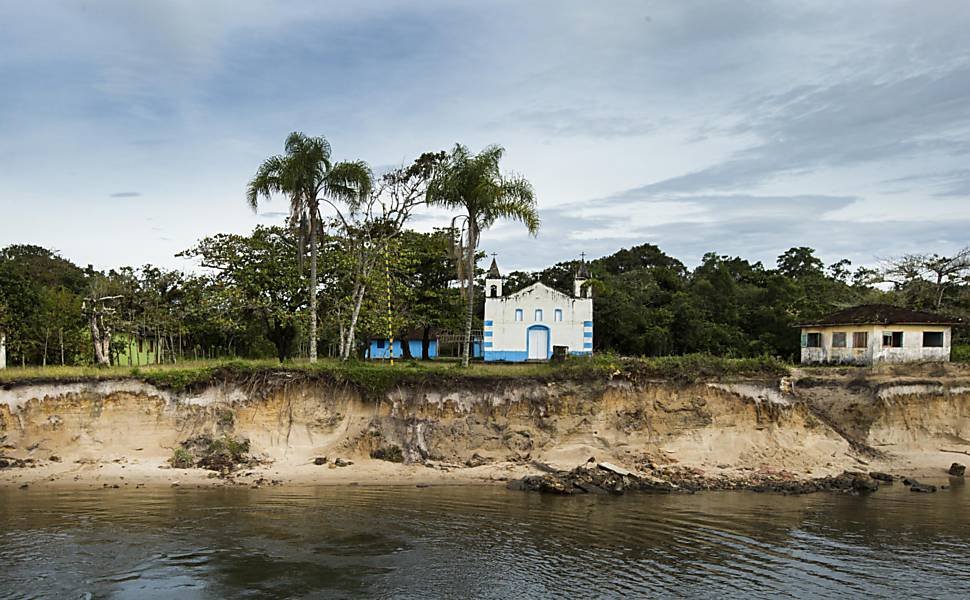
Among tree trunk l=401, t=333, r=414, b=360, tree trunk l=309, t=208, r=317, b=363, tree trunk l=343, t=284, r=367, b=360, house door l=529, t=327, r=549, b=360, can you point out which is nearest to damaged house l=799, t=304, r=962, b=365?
house door l=529, t=327, r=549, b=360

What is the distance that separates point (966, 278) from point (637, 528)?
34733 millimetres

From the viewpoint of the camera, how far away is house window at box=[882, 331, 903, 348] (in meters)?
35.1

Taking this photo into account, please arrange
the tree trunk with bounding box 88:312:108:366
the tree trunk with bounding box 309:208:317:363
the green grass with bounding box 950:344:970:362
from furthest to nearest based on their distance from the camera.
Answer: the green grass with bounding box 950:344:970:362 → the tree trunk with bounding box 309:208:317:363 → the tree trunk with bounding box 88:312:108:366

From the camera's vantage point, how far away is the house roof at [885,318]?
114 feet

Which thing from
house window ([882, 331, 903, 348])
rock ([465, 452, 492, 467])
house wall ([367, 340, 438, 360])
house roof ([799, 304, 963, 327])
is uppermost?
house roof ([799, 304, 963, 327])

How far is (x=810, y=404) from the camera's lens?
31.0 metres

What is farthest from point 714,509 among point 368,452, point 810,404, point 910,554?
point 368,452

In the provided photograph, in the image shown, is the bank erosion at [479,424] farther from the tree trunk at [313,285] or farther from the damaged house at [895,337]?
the damaged house at [895,337]

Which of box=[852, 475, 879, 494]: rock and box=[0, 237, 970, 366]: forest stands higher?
box=[0, 237, 970, 366]: forest

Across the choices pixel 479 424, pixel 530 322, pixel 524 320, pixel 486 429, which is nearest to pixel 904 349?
pixel 530 322

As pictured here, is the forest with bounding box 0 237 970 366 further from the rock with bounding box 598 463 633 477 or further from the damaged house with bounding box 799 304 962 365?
the rock with bounding box 598 463 633 477

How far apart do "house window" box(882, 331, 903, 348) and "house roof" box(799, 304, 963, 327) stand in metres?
0.61

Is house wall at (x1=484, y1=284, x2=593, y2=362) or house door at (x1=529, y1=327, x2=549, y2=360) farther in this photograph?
house door at (x1=529, y1=327, x2=549, y2=360)

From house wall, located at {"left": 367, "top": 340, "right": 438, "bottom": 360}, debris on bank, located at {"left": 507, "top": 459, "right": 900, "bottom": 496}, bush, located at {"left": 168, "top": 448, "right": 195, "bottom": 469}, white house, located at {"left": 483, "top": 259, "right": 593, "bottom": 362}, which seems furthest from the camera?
house wall, located at {"left": 367, "top": 340, "right": 438, "bottom": 360}
